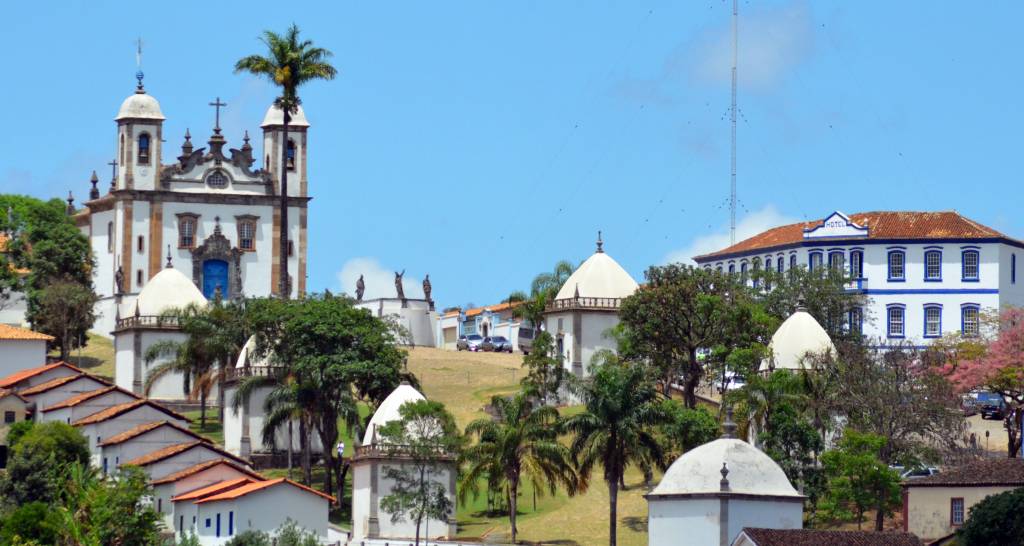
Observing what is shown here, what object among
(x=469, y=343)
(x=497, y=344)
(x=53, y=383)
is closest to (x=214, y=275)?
(x=469, y=343)

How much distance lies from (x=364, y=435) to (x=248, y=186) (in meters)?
45.1

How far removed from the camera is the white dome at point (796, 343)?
95438 millimetres

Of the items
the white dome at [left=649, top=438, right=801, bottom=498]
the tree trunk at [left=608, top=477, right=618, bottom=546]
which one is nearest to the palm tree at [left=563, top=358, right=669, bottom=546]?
the tree trunk at [left=608, top=477, right=618, bottom=546]

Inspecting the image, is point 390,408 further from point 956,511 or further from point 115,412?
point 956,511

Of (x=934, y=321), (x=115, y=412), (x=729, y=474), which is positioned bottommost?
(x=729, y=474)

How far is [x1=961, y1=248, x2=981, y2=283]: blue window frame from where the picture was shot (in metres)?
121

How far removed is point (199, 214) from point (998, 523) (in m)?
68.1

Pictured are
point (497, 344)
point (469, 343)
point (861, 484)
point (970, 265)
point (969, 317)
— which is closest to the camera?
point (861, 484)

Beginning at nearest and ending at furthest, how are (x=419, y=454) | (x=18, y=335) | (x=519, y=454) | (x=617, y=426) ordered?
(x=617, y=426)
(x=519, y=454)
(x=419, y=454)
(x=18, y=335)

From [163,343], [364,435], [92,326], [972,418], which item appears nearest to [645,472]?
[364,435]

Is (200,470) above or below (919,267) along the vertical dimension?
below

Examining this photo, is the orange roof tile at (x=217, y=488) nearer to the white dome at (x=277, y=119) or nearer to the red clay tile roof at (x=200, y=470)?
the red clay tile roof at (x=200, y=470)

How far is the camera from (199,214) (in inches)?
5231

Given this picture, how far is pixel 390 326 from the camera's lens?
98625 millimetres
